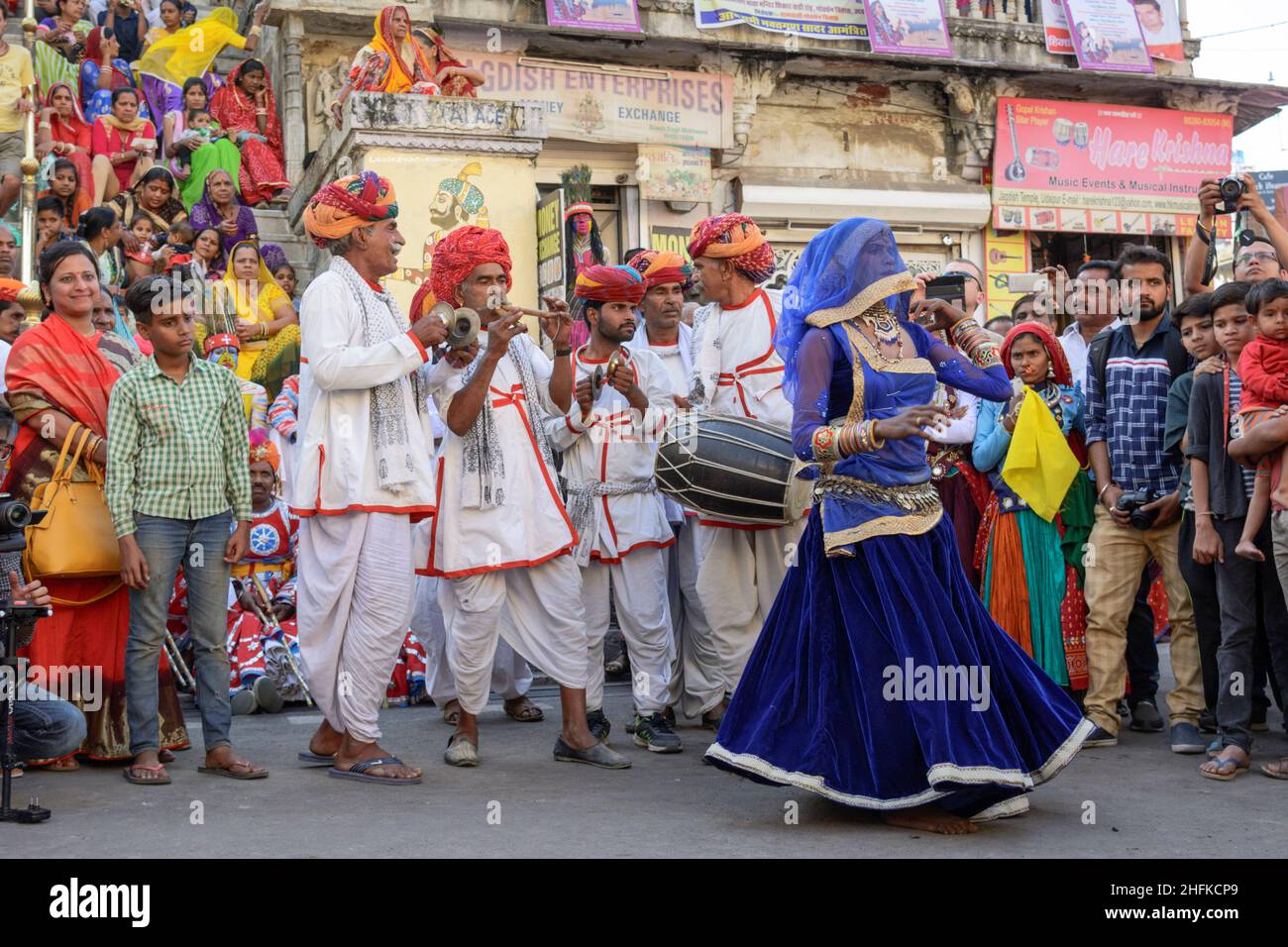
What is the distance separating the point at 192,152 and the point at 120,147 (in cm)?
76

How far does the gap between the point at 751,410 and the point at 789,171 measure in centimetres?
1217

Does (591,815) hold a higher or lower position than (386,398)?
lower

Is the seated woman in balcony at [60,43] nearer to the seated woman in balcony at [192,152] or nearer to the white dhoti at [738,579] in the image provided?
the seated woman in balcony at [192,152]

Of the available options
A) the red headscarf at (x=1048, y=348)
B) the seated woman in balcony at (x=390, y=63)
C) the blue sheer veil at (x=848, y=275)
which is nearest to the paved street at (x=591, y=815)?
the blue sheer veil at (x=848, y=275)

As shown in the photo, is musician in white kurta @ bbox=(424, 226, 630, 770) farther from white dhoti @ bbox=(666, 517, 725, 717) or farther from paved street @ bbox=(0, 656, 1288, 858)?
white dhoti @ bbox=(666, 517, 725, 717)

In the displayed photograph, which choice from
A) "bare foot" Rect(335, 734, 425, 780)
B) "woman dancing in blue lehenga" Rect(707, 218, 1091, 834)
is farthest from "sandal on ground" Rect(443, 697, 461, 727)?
"woman dancing in blue lehenga" Rect(707, 218, 1091, 834)

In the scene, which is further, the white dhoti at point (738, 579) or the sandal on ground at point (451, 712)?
the sandal on ground at point (451, 712)

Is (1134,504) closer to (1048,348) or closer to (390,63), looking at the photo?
(1048,348)

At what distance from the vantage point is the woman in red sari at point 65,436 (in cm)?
581

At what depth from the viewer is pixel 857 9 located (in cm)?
1789

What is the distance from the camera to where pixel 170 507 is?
5.60 meters

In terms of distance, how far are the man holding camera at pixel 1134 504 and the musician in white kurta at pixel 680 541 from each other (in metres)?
1.73

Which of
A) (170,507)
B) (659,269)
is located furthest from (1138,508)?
(170,507)

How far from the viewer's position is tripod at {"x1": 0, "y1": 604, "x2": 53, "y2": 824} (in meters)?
4.70
